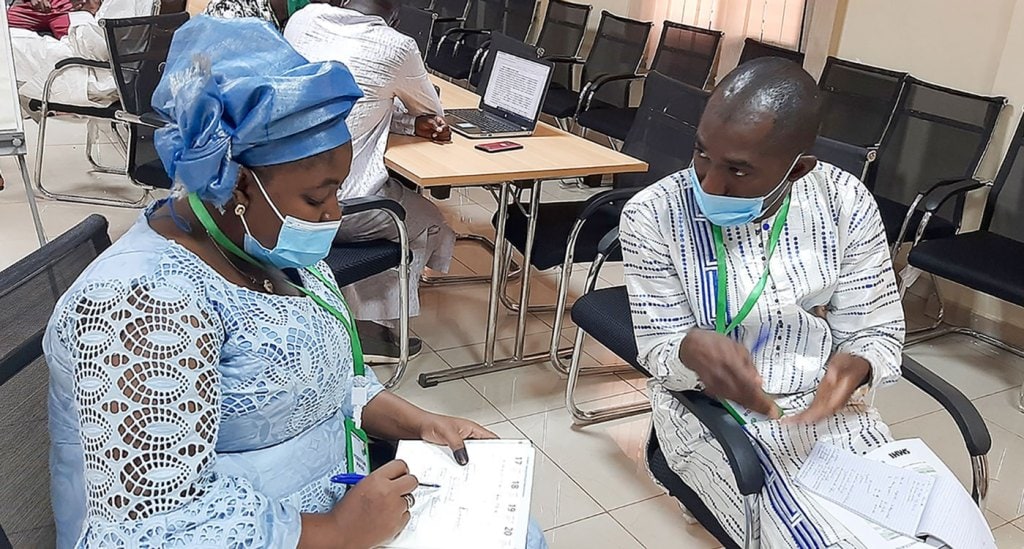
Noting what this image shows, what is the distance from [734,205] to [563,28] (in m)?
3.90

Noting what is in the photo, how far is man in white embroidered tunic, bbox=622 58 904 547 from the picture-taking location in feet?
4.89

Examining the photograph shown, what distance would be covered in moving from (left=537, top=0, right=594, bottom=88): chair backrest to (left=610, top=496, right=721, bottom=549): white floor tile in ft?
10.2

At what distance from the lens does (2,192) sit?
4.12 m

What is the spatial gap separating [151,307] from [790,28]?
12.8 ft

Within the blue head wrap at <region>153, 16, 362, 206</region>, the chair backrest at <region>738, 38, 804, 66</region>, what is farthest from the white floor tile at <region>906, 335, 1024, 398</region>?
the blue head wrap at <region>153, 16, 362, 206</region>

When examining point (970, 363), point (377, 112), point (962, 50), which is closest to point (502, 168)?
point (377, 112)

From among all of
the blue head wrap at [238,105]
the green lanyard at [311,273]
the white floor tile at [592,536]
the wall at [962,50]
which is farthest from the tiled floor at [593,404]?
the blue head wrap at [238,105]

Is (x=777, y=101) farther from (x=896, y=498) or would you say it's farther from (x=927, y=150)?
(x=927, y=150)

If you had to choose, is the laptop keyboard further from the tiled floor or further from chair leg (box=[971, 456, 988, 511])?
chair leg (box=[971, 456, 988, 511])

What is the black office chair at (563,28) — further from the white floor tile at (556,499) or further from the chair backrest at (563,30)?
the white floor tile at (556,499)

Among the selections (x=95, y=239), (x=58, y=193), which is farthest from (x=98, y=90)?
(x=95, y=239)

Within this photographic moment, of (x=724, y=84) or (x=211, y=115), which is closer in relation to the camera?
(x=211, y=115)

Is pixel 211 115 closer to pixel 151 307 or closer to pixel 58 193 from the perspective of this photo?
pixel 151 307

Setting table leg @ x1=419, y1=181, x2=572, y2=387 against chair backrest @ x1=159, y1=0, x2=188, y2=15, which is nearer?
table leg @ x1=419, y1=181, x2=572, y2=387
